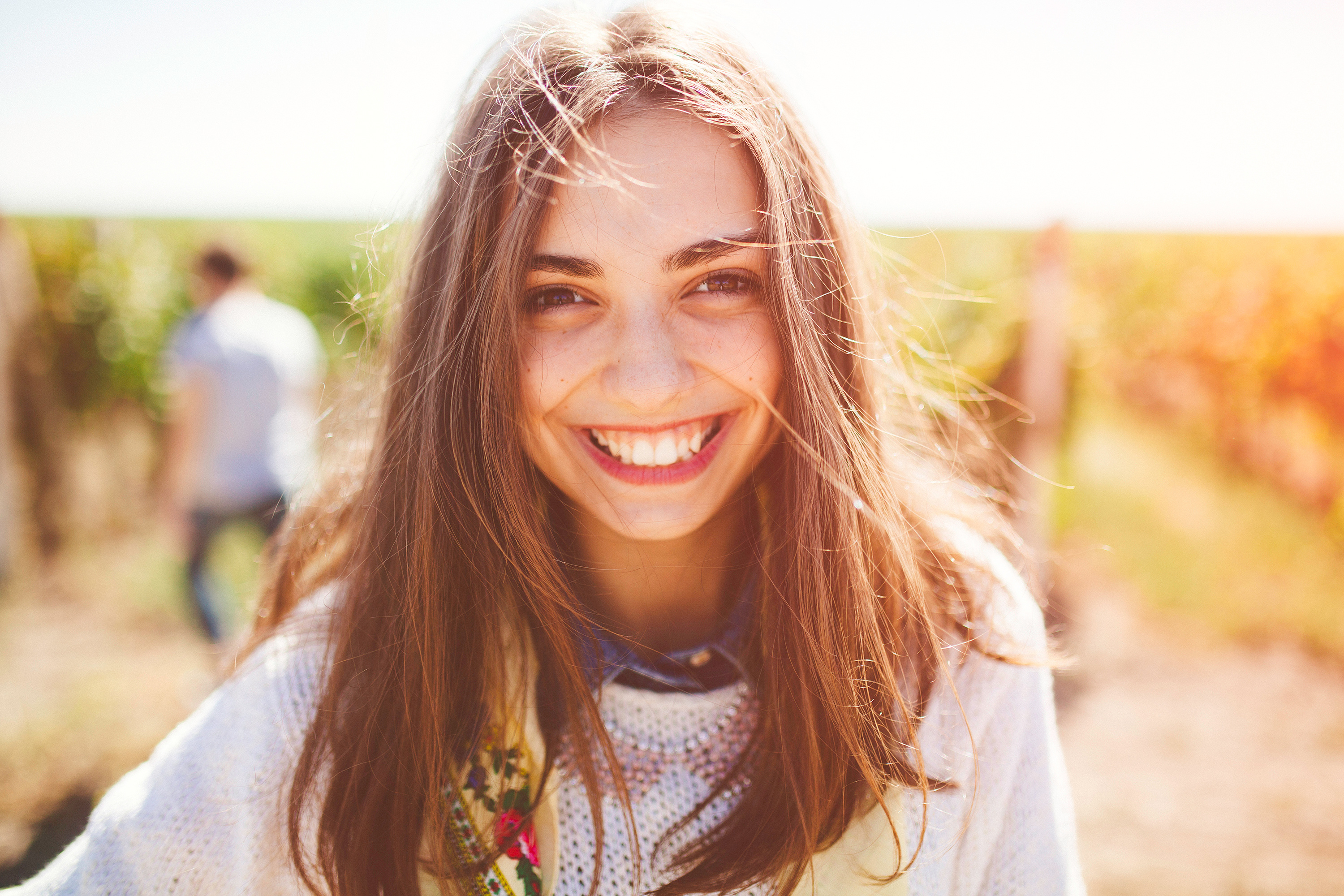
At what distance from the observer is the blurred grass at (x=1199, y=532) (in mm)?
4957

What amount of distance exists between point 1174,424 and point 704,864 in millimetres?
7909

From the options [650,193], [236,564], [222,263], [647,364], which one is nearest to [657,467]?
[647,364]

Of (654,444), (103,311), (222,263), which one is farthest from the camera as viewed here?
(103,311)

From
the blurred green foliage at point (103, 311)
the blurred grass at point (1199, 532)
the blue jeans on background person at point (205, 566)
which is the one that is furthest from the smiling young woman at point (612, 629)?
the blurred green foliage at point (103, 311)

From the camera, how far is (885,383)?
1.57 meters

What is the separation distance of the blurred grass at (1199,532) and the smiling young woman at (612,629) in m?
3.92

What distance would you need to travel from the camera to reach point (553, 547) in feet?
4.90

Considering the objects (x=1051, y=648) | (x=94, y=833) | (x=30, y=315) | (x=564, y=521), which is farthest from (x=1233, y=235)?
(x=30, y=315)

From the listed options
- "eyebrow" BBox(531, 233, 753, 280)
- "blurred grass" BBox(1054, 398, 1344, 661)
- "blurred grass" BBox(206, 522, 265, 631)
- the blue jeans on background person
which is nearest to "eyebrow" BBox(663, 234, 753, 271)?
"eyebrow" BBox(531, 233, 753, 280)

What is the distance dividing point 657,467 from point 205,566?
3.63 m

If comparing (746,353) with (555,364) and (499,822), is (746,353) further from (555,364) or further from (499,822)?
(499,822)

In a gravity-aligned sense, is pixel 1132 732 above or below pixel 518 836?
below

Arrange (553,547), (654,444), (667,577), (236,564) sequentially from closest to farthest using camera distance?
(654,444) → (553,547) → (667,577) → (236,564)

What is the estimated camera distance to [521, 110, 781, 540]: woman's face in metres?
1.21
